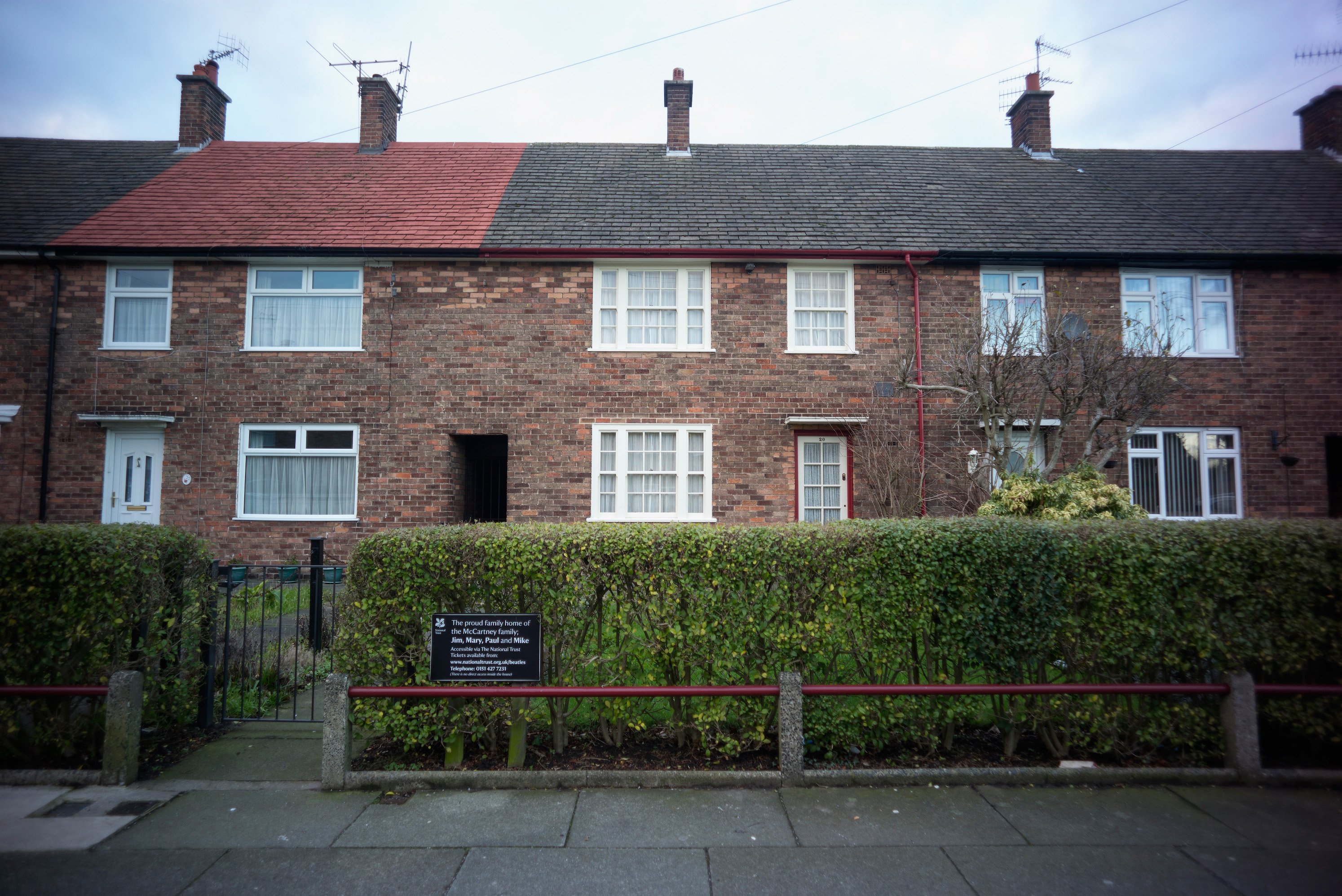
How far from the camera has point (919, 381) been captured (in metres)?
11.7

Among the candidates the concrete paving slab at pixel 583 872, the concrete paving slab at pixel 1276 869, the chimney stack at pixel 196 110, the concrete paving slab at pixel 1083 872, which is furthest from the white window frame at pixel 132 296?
the concrete paving slab at pixel 1276 869

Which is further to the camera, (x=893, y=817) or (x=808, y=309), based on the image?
(x=808, y=309)

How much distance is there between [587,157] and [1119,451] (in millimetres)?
12758

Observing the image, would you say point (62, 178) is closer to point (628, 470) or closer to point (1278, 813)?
point (628, 470)

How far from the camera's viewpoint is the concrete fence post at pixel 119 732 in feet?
13.9

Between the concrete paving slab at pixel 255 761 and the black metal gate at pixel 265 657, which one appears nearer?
the concrete paving slab at pixel 255 761

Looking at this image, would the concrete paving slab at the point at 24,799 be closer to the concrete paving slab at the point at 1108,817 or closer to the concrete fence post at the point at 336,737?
the concrete fence post at the point at 336,737

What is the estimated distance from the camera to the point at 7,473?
11.5 m

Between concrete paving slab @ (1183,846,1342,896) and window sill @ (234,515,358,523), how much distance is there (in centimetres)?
1179

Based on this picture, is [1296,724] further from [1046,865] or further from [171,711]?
[171,711]

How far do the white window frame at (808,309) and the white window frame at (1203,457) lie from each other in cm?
545

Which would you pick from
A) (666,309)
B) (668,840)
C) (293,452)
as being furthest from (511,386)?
(668,840)

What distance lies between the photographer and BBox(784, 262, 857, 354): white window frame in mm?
11875

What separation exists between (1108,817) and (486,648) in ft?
12.9
